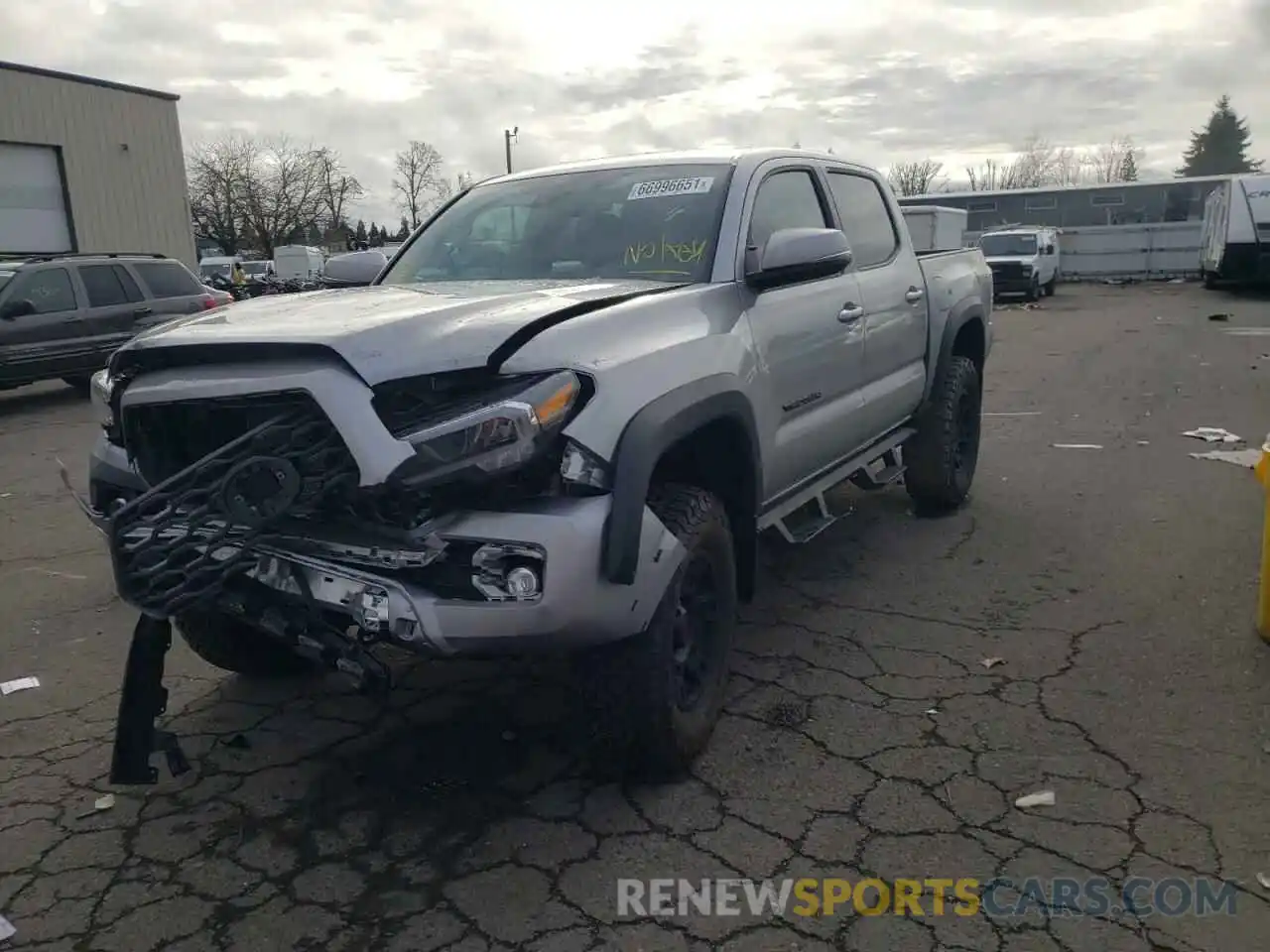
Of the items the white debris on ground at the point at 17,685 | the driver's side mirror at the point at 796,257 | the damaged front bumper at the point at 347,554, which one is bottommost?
the white debris on ground at the point at 17,685

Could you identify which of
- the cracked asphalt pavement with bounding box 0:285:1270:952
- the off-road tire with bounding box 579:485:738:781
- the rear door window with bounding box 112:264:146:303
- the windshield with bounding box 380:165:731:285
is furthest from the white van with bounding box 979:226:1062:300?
the off-road tire with bounding box 579:485:738:781

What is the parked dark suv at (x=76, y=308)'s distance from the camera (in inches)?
→ 467

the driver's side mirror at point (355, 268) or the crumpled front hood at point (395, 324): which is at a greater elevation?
the driver's side mirror at point (355, 268)

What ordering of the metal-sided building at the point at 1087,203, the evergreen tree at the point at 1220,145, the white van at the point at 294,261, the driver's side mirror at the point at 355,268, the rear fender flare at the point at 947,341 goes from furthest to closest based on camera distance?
the evergreen tree at the point at 1220,145 → the white van at the point at 294,261 → the metal-sided building at the point at 1087,203 → the rear fender flare at the point at 947,341 → the driver's side mirror at the point at 355,268

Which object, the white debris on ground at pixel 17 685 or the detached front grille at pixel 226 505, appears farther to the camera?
the white debris on ground at pixel 17 685

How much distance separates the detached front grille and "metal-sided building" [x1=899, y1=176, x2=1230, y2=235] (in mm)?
34458

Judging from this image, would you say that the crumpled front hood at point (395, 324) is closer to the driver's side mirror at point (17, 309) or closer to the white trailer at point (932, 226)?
the driver's side mirror at point (17, 309)

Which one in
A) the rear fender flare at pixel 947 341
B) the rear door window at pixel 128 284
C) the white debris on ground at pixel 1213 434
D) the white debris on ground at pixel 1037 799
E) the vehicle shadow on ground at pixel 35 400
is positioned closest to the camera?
the white debris on ground at pixel 1037 799

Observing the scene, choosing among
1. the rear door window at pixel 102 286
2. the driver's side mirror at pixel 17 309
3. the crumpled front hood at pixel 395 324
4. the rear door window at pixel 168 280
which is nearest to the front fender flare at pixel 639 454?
the crumpled front hood at pixel 395 324

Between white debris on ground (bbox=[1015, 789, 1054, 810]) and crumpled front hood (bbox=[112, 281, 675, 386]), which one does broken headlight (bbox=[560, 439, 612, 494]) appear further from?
white debris on ground (bbox=[1015, 789, 1054, 810])

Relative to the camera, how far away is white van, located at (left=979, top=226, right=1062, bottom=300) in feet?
86.0

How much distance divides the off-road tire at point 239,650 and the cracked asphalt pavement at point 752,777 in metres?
0.11

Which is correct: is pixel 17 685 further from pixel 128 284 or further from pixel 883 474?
pixel 128 284

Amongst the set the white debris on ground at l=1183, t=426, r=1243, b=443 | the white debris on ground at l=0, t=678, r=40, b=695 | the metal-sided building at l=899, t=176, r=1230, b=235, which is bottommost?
the white debris on ground at l=1183, t=426, r=1243, b=443
